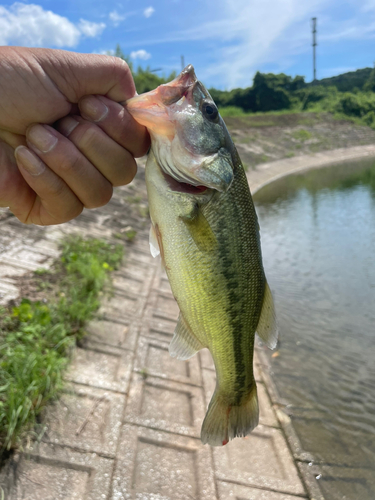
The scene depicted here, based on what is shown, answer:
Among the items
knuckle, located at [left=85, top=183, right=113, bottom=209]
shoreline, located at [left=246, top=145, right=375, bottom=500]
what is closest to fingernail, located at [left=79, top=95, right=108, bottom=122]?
knuckle, located at [left=85, top=183, right=113, bottom=209]

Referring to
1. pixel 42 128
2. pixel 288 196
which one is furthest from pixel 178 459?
pixel 288 196

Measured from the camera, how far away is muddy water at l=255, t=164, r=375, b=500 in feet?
16.0

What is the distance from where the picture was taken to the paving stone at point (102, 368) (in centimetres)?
475

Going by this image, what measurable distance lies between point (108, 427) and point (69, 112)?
3447mm

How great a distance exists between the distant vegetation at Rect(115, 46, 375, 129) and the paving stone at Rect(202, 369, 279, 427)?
118ft

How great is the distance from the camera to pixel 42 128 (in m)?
2.04

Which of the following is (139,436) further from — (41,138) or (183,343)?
(41,138)

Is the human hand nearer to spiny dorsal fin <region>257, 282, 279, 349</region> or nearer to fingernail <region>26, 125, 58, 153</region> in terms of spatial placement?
fingernail <region>26, 125, 58, 153</region>

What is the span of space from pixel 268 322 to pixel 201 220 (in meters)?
0.78

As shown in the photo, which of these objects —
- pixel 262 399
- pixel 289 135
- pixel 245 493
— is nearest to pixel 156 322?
pixel 262 399

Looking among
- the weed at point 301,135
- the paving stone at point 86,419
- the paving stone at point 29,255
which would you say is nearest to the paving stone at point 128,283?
the paving stone at point 29,255

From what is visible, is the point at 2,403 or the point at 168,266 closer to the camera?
the point at 168,266

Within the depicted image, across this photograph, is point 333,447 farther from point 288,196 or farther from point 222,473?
point 288,196

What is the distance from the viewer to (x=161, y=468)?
13.3 ft
